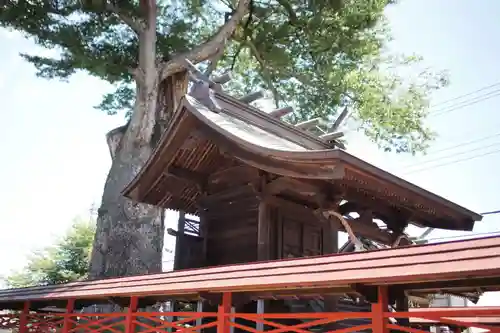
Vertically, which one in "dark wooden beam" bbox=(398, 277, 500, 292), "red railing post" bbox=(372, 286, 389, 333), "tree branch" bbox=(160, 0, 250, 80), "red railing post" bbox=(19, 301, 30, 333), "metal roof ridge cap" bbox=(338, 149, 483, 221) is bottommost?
"red railing post" bbox=(19, 301, 30, 333)

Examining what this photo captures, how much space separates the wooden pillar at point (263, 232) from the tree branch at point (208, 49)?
7.29 metres

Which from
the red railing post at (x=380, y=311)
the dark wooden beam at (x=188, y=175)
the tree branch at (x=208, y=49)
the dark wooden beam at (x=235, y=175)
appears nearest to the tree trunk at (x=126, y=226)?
the tree branch at (x=208, y=49)

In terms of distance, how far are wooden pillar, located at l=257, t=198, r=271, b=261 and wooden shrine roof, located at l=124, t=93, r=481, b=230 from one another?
62 centimetres

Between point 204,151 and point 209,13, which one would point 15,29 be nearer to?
point 209,13

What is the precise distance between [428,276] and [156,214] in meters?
9.21

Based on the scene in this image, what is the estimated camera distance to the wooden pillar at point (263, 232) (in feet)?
21.1

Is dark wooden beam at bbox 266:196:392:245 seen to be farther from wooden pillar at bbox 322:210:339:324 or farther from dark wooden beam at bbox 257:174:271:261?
dark wooden beam at bbox 257:174:271:261

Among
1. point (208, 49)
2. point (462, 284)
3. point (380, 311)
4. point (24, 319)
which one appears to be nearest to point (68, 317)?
point (24, 319)

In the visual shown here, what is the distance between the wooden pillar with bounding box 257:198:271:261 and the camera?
6.43m

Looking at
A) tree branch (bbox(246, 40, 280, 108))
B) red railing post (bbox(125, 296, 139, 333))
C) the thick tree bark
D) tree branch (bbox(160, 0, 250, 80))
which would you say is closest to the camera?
red railing post (bbox(125, 296, 139, 333))

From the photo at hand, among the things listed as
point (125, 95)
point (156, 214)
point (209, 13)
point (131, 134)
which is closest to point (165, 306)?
point (156, 214)

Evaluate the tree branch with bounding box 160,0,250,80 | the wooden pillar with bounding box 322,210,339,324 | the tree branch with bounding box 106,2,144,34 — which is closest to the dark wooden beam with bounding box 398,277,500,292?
the wooden pillar with bounding box 322,210,339,324

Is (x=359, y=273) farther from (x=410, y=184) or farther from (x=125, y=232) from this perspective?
(x=125, y=232)

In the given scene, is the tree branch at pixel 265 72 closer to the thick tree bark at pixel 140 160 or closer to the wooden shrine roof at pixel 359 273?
the thick tree bark at pixel 140 160
